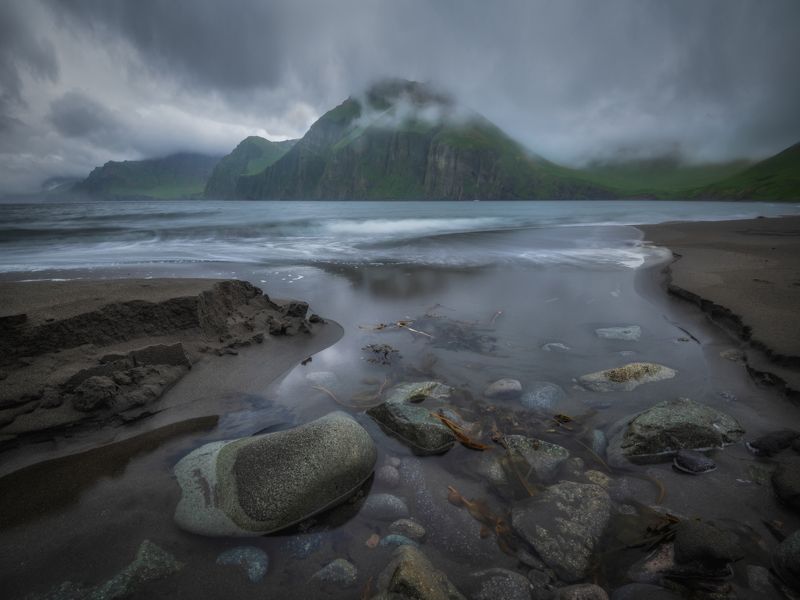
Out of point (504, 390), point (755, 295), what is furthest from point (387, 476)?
point (755, 295)

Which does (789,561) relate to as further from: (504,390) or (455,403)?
(455,403)

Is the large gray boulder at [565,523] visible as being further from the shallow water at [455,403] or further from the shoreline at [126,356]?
the shoreline at [126,356]

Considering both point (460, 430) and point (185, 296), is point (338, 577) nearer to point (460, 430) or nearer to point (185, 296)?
point (460, 430)

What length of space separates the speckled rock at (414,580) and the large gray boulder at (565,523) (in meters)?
0.83

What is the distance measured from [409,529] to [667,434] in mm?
2853

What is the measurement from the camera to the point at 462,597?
243 cm

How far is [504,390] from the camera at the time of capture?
5137 mm

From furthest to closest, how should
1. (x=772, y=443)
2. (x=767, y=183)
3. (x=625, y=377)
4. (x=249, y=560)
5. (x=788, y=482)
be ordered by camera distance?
(x=767, y=183)
(x=625, y=377)
(x=772, y=443)
(x=788, y=482)
(x=249, y=560)

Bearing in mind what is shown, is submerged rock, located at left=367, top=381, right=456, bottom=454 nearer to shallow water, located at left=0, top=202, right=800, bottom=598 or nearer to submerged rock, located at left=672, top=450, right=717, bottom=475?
shallow water, located at left=0, top=202, right=800, bottom=598

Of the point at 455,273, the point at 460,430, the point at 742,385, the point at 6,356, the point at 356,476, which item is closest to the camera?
the point at 356,476

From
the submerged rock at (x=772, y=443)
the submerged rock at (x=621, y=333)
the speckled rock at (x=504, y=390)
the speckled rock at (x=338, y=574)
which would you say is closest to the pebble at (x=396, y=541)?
the speckled rock at (x=338, y=574)

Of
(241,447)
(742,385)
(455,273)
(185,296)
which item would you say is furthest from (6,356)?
(455,273)

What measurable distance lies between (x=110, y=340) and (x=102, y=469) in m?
2.65

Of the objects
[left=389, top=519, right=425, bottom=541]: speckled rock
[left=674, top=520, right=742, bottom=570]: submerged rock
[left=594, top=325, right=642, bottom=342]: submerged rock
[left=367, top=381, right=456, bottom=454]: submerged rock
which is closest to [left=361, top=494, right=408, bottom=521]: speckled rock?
[left=389, top=519, right=425, bottom=541]: speckled rock
